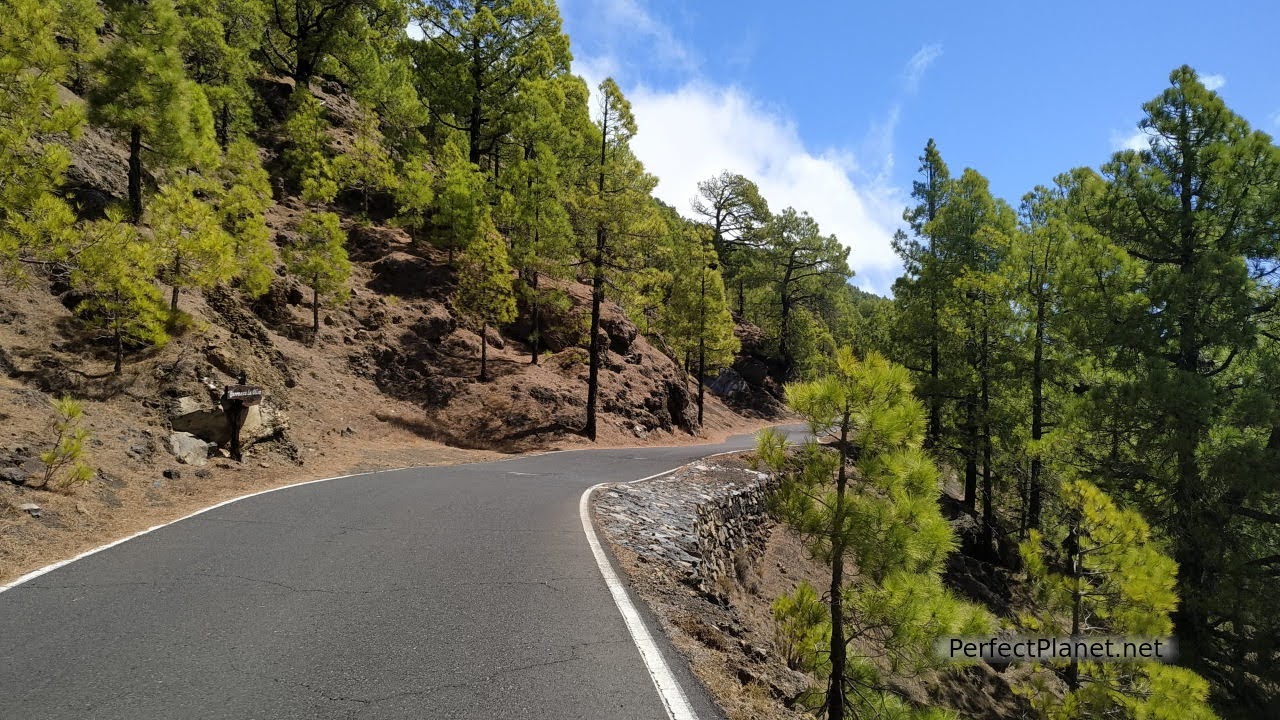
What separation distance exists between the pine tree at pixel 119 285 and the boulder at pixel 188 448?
2.21 metres

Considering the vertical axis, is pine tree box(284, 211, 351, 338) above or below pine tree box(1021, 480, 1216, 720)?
above

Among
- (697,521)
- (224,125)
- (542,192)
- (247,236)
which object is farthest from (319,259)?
(697,521)

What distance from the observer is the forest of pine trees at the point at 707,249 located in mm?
9586

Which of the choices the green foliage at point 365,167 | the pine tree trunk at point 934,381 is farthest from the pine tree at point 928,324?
the green foliage at point 365,167

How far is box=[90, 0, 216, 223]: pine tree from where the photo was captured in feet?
44.9

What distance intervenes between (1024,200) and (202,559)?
22417mm

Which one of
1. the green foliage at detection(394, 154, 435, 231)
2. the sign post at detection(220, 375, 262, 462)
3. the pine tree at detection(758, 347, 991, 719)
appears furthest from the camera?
the green foliage at detection(394, 154, 435, 231)

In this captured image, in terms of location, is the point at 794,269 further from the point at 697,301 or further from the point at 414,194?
the point at 414,194

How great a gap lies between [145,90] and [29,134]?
Answer: 5831mm

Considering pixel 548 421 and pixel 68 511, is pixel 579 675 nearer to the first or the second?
pixel 68 511

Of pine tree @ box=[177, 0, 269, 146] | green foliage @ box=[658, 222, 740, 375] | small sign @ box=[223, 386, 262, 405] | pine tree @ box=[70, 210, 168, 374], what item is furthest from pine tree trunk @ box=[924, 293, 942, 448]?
pine tree @ box=[177, 0, 269, 146]

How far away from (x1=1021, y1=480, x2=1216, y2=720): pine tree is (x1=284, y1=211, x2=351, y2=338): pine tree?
70.6 feet

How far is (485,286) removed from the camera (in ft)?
70.6

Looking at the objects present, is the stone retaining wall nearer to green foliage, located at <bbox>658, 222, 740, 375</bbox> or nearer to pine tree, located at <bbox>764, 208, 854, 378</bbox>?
green foliage, located at <bbox>658, 222, 740, 375</bbox>
